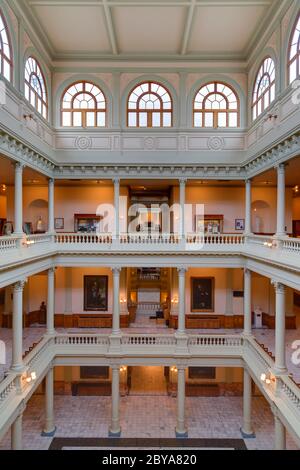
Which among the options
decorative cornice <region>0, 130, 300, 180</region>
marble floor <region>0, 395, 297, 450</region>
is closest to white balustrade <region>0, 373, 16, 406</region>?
marble floor <region>0, 395, 297, 450</region>

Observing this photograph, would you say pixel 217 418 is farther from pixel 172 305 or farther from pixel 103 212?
pixel 103 212

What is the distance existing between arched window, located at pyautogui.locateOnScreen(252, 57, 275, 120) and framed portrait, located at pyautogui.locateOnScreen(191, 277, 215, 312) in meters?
8.09

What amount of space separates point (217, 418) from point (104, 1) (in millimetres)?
16575

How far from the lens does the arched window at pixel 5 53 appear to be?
1091 cm

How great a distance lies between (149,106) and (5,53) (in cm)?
656

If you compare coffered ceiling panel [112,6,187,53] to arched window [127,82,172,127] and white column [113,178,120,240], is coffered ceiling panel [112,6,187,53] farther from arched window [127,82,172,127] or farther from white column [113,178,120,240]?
white column [113,178,120,240]

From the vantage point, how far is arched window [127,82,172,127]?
15.7 meters

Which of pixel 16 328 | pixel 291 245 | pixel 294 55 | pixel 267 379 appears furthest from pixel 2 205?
pixel 267 379

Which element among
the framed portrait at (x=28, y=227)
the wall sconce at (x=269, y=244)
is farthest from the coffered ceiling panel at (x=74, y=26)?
the wall sconce at (x=269, y=244)

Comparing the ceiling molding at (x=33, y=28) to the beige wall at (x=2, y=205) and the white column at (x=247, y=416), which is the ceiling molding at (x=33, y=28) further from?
the white column at (x=247, y=416)

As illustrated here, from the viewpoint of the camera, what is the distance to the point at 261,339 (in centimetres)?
1512

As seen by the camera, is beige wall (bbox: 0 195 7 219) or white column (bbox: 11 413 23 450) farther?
beige wall (bbox: 0 195 7 219)

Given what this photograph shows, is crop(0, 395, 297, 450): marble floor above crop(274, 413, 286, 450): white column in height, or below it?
below

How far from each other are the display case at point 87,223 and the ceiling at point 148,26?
23.9 feet
